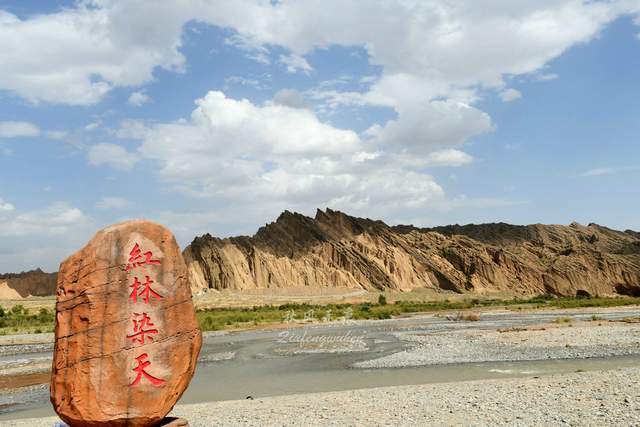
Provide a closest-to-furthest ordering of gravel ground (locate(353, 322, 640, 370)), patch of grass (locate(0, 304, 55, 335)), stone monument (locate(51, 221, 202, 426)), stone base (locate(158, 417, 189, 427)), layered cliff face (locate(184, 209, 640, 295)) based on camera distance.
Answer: stone monument (locate(51, 221, 202, 426)) < stone base (locate(158, 417, 189, 427)) < gravel ground (locate(353, 322, 640, 370)) < patch of grass (locate(0, 304, 55, 335)) < layered cliff face (locate(184, 209, 640, 295))

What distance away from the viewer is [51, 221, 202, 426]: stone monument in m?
8.38

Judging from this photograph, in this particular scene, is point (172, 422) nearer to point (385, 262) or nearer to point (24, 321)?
point (24, 321)

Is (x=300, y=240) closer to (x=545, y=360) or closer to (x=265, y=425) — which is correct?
(x=545, y=360)

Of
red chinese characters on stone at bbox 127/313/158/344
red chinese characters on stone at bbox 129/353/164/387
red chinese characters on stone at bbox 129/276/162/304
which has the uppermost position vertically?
red chinese characters on stone at bbox 129/276/162/304

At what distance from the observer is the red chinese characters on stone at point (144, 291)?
28.4ft

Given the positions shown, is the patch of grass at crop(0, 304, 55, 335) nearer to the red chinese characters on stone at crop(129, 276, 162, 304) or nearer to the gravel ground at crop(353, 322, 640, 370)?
the gravel ground at crop(353, 322, 640, 370)

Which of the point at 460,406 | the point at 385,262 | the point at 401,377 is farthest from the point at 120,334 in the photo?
the point at 385,262

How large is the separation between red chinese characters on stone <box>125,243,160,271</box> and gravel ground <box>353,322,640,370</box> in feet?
50.7

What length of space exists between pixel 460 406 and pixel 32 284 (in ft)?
320

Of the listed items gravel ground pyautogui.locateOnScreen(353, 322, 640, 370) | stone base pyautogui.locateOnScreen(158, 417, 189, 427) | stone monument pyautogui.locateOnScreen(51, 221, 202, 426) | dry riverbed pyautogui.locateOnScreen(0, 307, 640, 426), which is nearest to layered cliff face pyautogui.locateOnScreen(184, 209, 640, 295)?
dry riverbed pyautogui.locateOnScreen(0, 307, 640, 426)

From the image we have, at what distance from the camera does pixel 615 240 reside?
129000mm

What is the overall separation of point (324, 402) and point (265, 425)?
2660mm

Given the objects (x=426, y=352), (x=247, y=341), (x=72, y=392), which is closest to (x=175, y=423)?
(x=72, y=392)

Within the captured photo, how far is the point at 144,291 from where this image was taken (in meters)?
8.71
